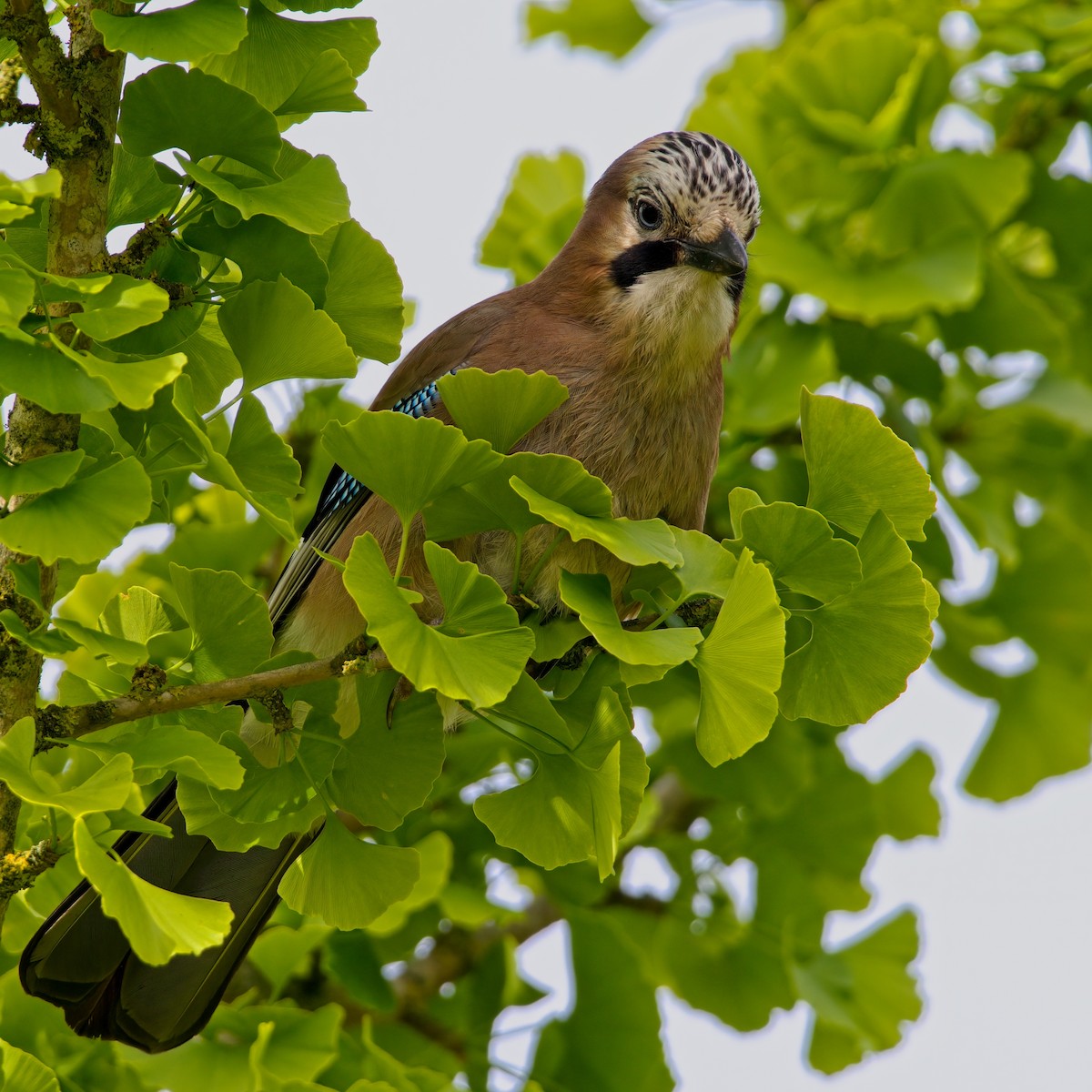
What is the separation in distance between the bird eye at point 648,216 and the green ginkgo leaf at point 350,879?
1.39 meters

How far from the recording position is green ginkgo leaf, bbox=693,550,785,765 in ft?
4.69

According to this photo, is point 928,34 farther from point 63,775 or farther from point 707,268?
point 63,775

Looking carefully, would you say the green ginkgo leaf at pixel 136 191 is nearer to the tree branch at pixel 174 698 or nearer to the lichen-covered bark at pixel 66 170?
the lichen-covered bark at pixel 66 170

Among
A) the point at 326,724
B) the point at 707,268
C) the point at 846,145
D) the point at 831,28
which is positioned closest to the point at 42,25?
the point at 326,724

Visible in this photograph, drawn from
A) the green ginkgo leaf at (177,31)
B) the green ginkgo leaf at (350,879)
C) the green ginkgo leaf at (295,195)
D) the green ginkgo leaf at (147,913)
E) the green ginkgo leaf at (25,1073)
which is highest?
the green ginkgo leaf at (177,31)

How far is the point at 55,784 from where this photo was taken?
1.42 metres

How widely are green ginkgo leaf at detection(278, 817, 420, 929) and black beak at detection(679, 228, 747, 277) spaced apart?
1242 mm

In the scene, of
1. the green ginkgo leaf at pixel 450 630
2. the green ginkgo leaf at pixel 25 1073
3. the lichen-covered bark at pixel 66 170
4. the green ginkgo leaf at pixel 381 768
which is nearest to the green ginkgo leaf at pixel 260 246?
the lichen-covered bark at pixel 66 170

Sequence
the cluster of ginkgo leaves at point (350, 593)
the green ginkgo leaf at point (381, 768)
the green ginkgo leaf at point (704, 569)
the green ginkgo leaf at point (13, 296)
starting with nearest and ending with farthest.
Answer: the green ginkgo leaf at point (13, 296) → the cluster of ginkgo leaves at point (350, 593) → the green ginkgo leaf at point (704, 569) → the green ginkgo leaf at point (381, 768)

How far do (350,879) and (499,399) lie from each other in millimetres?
618

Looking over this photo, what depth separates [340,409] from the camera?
109 inches

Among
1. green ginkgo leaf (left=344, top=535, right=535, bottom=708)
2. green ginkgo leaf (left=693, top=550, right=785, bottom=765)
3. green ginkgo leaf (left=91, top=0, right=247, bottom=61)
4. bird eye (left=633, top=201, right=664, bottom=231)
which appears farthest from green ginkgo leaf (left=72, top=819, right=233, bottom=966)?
bird eye (left=633, top=201, right=664, bottom=231)

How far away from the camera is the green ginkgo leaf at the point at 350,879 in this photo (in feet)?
5.54

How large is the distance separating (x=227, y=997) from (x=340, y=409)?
3.59ft
